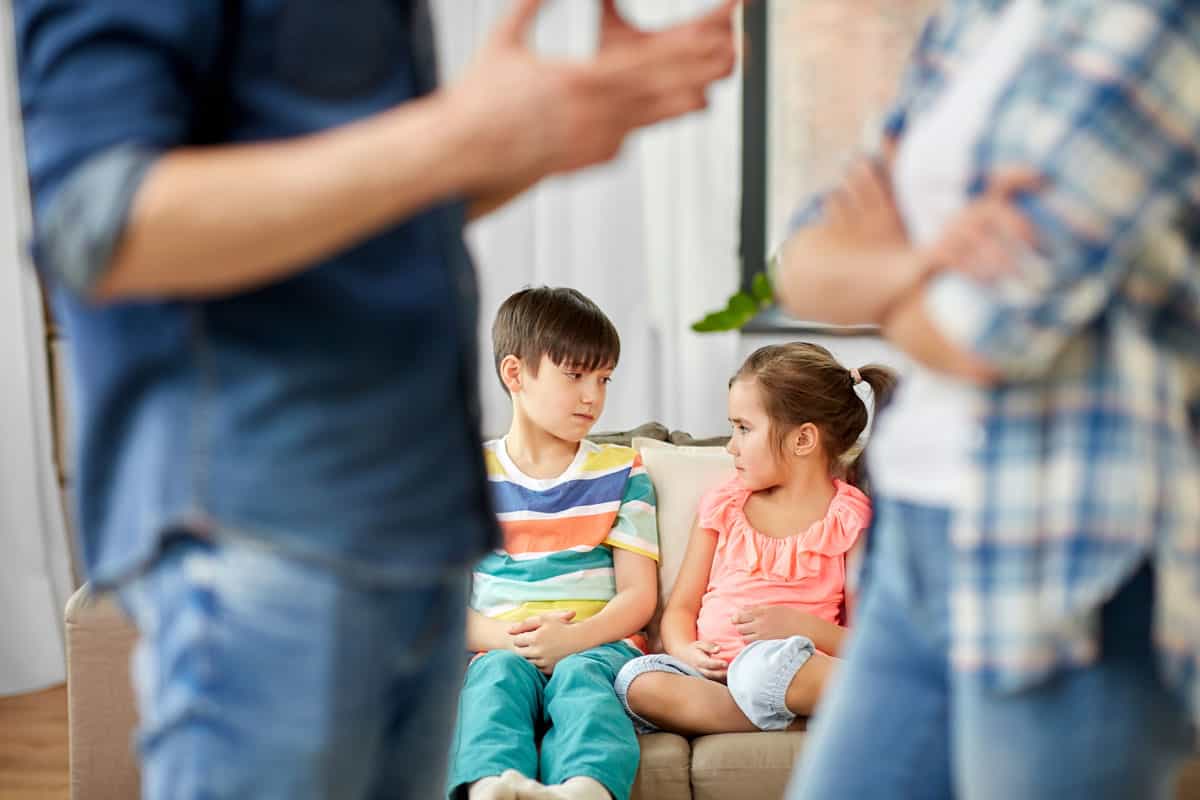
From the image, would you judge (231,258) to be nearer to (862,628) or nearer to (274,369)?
(274,369)

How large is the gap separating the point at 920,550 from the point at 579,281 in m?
2.88

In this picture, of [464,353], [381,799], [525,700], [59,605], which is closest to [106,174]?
[464,353]

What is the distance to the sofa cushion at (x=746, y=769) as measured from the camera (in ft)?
6.88

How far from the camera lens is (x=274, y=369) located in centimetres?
72

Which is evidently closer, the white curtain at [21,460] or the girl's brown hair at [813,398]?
the girl's brown hair at [813,398]

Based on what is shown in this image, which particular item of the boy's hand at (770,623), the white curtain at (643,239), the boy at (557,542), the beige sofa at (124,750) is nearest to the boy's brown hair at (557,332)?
the boy at (557,542)

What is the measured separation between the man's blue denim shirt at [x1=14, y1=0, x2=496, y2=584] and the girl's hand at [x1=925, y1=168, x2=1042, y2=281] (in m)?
0.31

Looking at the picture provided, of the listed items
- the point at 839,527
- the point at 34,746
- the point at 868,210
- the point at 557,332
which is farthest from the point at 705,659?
the point at 34,746

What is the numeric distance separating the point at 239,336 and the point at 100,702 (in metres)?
1.61

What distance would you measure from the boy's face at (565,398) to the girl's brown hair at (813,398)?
0.28 meters

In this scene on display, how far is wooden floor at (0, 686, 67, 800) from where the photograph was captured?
9.18 feet

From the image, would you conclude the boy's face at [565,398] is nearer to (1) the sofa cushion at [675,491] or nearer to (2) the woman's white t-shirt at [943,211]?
(1) the sofa cushion at [675,491]

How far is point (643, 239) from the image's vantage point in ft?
12.0

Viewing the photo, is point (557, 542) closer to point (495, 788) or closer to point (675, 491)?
point (675, 491)
